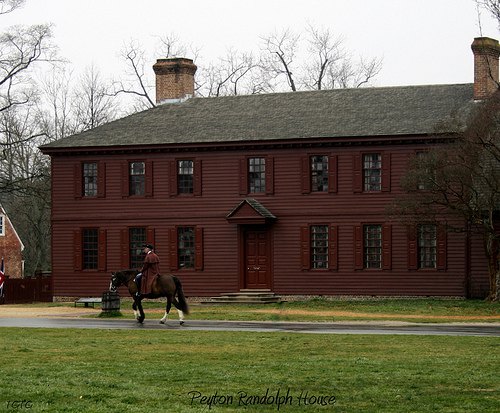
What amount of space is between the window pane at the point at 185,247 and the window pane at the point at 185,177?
1.52 metres

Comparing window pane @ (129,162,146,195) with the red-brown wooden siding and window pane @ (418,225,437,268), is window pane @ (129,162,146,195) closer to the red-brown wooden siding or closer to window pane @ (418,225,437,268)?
the red-brown wooden siding

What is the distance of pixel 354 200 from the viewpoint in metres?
44.6

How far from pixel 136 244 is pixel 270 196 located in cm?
578

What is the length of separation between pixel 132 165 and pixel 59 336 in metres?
22.2

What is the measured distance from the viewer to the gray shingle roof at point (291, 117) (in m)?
44.9

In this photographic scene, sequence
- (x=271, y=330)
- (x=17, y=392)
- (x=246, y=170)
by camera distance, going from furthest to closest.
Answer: (x=246, y=170)
(x=271, y=330)
(x=17, y=392)

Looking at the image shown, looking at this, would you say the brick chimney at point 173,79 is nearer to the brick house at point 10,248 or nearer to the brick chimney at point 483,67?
the brick chimney at point 483,67

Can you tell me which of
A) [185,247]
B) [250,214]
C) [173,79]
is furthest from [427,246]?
[173,79]

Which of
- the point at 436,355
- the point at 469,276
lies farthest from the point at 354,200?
the point at 436,355

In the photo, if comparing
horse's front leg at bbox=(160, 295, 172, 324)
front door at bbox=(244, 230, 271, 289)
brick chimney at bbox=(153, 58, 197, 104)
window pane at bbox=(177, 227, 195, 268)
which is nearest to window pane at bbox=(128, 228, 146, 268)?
window pane at bbox=(177, 227, 195, 268)

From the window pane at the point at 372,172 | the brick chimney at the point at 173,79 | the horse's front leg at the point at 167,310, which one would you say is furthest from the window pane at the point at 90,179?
the horse's front leg at the point at 167,310

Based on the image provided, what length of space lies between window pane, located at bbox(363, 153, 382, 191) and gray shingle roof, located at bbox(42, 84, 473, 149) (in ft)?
3.22

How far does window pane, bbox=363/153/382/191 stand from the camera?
1747 inches

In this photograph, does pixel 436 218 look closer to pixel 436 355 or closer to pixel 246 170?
pixel 246 170
